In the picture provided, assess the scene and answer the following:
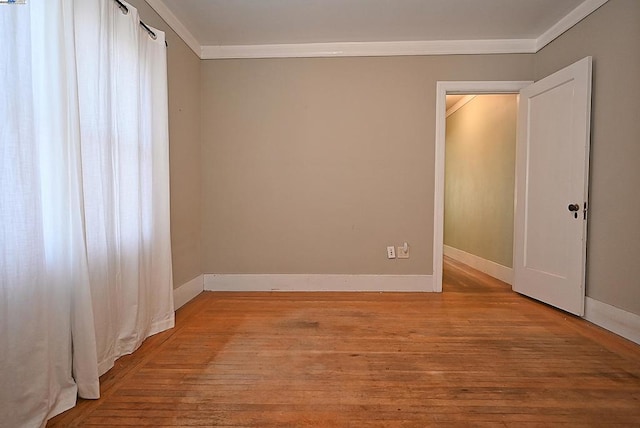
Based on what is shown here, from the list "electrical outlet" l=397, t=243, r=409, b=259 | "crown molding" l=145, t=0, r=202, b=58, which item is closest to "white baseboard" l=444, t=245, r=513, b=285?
"electrical outlet" l=397, t=243, r=409, b=259

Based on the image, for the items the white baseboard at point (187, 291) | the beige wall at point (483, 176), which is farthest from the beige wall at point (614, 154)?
the white baseboard at point (187, 291)

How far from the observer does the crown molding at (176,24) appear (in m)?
2.49

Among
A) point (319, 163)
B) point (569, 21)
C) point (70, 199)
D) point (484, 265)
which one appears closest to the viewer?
point (70, 199)

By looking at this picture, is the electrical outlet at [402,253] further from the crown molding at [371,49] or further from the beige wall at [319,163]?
the crown molding at [371,49]

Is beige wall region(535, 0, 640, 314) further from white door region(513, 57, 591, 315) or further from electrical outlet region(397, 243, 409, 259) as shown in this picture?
electrical outlet region(397, 243, 409, 259)

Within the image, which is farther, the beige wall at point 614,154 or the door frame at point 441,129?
the door frame at point 441,129

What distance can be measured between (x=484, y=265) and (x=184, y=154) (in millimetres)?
3936

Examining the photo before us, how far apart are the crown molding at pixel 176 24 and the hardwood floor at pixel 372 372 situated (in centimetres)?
253

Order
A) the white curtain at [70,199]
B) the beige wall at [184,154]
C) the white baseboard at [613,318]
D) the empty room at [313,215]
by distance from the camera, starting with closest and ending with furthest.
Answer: the white curtain at [70,199] → the empty room at [313,215] → the white baseboard at [613,318] → the beige wall at [184,154]

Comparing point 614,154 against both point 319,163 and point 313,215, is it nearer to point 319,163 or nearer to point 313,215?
point 319,163

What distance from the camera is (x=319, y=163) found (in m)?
3.36

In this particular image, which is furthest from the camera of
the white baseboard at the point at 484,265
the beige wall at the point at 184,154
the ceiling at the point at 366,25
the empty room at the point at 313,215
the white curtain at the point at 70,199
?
the white baseboard at the point at 484,265

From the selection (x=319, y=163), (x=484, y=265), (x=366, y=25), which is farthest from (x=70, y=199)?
(x=484, y=265)

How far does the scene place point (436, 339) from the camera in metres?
2.19
